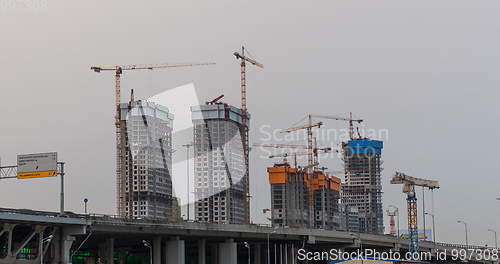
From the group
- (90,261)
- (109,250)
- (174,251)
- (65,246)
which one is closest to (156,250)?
(174,251)

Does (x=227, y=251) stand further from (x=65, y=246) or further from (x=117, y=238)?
(x=65, y=246)

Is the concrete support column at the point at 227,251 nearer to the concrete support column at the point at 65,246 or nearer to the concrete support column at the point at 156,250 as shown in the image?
the concrete support column at the point at 156,250

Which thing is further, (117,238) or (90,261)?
(90,261)

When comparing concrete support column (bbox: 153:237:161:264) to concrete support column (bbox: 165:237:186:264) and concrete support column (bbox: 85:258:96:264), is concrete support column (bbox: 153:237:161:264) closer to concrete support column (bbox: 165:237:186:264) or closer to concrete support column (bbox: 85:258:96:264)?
concrete support column (bbox: 165:237:186:264)

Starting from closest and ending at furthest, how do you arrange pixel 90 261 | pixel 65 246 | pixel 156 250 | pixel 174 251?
pixel 65 246 < pixel 156 250 < pixel 174 251 < pixel 90 261

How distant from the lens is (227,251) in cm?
16838

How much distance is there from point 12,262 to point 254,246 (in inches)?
3957

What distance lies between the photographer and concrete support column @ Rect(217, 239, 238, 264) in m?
167

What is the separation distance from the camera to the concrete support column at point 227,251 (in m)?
167

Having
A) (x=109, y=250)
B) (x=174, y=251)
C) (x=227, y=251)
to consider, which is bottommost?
(x=227, y=251)

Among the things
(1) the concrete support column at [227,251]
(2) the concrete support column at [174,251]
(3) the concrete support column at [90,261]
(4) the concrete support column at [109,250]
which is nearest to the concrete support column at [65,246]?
(4) the concrete support column at [109,250]

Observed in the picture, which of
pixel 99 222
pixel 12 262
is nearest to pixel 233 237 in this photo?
pixel 99 222

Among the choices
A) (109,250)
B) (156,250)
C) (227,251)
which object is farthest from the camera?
(227,251)

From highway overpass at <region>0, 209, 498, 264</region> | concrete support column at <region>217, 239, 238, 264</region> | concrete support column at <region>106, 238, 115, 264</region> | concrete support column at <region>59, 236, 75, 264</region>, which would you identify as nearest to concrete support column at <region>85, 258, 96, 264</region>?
highway overpass at <region>0, 209, 498, 264</region>
